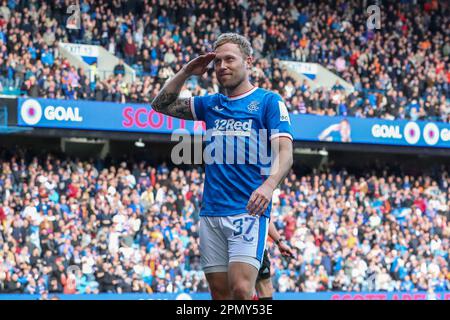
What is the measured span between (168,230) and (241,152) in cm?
1851

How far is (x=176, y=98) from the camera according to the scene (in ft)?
24.3

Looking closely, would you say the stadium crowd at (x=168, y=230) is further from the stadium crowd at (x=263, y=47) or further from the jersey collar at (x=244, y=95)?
the jersey collar at (x=244, y=95)

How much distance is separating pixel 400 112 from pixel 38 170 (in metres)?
12.8

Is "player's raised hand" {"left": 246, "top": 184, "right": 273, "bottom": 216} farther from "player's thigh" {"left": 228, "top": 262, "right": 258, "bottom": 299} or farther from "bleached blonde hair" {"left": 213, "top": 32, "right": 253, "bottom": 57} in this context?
"bleached blonde hair" {"left": 213, "top": 32, "right": 253, "bottom": 57}

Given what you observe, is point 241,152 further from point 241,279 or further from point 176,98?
point 241,279

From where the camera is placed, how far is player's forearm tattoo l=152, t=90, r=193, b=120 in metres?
7.38

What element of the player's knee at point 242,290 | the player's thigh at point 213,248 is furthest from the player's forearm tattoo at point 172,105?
the player's knee at point 242,290

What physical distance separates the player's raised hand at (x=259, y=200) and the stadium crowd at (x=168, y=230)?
52.4 feet

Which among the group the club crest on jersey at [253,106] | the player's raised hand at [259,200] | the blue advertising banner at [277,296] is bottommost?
the blue advertising banner at [277,296]

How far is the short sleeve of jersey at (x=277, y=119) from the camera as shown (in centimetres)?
684

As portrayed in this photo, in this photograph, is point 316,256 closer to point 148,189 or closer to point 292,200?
Answer: point 292,200

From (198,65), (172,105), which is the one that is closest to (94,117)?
(172,105)

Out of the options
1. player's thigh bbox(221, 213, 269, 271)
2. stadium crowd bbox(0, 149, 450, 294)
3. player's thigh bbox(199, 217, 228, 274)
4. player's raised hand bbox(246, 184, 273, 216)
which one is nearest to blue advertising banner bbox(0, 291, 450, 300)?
stadium crowd bbox(0, 149, 450, 294)
